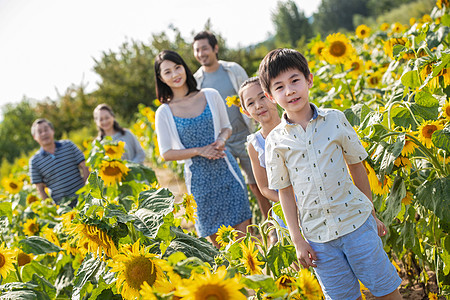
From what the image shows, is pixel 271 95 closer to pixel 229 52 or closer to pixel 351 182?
pixel 351 182

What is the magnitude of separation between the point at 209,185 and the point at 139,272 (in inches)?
59.5

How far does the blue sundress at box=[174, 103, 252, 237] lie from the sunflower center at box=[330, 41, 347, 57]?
1182mm

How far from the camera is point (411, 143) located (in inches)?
67.3

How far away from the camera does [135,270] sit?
135cm

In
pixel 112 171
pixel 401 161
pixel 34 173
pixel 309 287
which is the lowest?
pixel 309 287

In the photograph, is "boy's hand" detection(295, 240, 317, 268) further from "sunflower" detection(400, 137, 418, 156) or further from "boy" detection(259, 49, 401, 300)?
"sunflower" detection(400, 137, 418, 156)

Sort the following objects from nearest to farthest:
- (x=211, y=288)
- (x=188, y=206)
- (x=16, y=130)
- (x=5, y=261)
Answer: (x=211, y=288) < (x=5, y=261) < (x=188, y=206) < (x=16, y=130)

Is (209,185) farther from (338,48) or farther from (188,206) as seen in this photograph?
(338,48)

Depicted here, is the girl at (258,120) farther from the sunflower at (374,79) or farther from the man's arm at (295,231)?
the sunflower at (374,79)

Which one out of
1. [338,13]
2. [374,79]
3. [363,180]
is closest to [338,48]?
[374,79]

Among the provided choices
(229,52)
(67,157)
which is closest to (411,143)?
(67,157)

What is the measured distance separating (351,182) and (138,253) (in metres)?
0.76

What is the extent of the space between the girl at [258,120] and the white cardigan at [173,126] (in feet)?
2.08

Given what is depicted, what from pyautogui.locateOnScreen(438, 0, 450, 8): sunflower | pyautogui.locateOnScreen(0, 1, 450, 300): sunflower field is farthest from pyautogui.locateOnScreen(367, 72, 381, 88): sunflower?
pyautogui.locateOnScreen(0, 1, 450, 300): sunflower field
